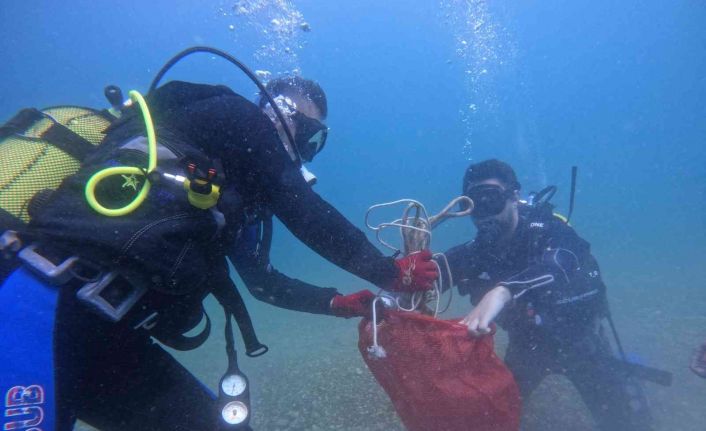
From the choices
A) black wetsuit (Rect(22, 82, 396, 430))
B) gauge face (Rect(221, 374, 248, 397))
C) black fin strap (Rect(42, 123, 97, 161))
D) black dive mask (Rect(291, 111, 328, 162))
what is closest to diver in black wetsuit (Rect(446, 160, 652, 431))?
black dive mask (Rect(291, 111, 328, 162))

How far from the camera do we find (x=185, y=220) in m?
1.82

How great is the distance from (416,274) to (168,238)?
152 cm

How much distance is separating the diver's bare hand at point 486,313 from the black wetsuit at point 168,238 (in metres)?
0.71

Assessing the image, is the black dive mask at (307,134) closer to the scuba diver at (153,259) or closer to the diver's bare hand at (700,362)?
the scuba diver at (153,259)

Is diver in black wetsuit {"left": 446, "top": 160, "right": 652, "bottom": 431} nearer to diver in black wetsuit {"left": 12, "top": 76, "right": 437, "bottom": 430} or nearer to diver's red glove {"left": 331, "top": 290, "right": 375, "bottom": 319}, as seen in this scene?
diver's red glove {"left": 331, "top": 290, "right": 375, "bottom": 319}

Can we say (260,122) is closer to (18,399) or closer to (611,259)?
(18,399)

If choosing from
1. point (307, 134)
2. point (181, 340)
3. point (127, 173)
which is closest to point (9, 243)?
point (127, 173)

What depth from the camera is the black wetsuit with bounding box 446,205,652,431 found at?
4.14 meters

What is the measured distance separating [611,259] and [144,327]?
2294 cm

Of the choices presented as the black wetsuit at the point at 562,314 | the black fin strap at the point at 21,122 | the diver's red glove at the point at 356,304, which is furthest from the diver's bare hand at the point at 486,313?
the black fin strap at the point at 21,122

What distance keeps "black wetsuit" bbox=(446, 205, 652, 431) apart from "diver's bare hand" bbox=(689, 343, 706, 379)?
3.26ft

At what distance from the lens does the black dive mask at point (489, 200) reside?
4.36 metres

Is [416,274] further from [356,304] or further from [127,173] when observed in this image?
[127,173]

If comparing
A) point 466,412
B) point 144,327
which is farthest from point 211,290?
point 466,412
